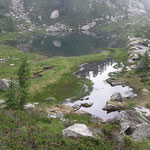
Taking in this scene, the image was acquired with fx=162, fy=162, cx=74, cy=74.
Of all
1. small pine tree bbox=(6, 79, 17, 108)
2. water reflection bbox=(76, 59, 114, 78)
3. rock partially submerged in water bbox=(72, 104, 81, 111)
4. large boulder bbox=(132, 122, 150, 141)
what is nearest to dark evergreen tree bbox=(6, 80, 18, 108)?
small pine tree bbox=(6, 79, 17, 108)

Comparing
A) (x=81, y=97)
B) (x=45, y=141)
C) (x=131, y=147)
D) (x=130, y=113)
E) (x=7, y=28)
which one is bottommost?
(x=81, y=97)

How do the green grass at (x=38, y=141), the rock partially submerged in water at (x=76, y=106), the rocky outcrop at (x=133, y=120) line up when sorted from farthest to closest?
the rock partially submerged in water at (x=76, y=106), the rocky outcrop at (x=133, y=120), the green grass at (x=38, y=141)

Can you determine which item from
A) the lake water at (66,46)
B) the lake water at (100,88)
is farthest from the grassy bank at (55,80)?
the lake water at (66,46)

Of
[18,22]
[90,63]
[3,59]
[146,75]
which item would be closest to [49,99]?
[146,75]

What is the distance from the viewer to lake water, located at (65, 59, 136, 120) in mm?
35594

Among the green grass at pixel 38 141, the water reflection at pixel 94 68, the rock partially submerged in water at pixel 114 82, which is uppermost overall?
the green grass at pixel 38 141

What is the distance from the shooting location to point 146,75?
1994 inches

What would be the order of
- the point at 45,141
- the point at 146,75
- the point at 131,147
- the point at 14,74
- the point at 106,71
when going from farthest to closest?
1. the point at 106,71
2. the point at 14,74
3. the point at 146,75
4. the point at 131,147
5. the point at 45,141

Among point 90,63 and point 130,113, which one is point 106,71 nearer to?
point 90,63

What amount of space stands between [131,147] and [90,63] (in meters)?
59.4

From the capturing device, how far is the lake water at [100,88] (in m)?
35.6

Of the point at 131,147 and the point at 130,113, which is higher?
the point at 131,147

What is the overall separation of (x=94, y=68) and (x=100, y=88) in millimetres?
19632

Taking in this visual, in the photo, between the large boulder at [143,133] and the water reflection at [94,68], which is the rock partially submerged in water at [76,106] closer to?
the large boulder at [143,133]
